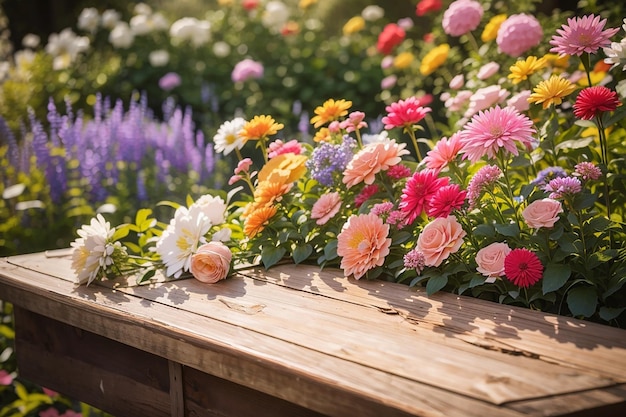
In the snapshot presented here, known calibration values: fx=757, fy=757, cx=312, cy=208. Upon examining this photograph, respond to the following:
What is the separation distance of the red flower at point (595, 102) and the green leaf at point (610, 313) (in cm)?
42

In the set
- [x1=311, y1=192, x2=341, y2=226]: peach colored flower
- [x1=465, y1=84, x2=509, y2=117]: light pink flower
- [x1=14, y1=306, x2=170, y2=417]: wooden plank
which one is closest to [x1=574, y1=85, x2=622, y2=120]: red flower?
[x1=465, y1=84, x2=509, y2=117]: light pink flower

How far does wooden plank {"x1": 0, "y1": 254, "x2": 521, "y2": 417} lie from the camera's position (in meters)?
1.11

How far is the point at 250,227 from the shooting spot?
196 cm

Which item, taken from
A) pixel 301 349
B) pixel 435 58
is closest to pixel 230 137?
pixel 301 349

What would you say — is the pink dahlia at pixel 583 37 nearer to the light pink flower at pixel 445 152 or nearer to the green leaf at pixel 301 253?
the light pink flower at pixel 445 152

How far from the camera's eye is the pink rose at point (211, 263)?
72.2 inches

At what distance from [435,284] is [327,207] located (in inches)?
15.9

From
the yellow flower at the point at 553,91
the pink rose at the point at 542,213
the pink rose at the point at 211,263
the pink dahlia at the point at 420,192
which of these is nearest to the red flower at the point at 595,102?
the yellow flower at the point at 553,91

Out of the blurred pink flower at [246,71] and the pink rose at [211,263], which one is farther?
the blurred pink flower at [246,71]

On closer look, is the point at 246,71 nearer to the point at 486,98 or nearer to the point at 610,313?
the point at 486,98

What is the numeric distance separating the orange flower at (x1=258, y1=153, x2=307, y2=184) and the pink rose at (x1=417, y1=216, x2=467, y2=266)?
47 centimetres

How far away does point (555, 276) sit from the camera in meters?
1.52

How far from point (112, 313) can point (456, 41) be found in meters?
5.21

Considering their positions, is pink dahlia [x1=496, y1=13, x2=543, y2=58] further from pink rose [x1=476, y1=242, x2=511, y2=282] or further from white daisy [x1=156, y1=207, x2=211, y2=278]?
white daisy [x1=156, y1=207, x2=211, y2=278]
